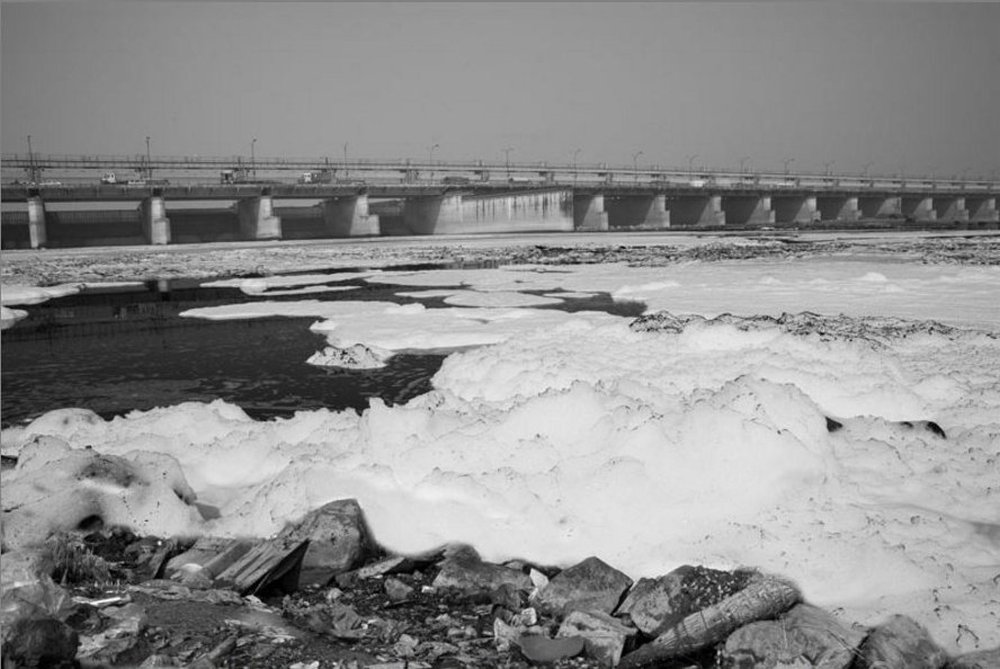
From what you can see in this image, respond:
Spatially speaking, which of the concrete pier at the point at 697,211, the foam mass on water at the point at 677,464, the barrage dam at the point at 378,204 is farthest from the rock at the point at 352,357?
the concrete pier at the point at 697,211

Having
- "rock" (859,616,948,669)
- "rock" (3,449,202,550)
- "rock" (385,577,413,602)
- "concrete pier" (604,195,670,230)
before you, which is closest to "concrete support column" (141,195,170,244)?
"concrete pier" (604,195,670,230)

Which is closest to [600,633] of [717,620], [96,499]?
[717,620]

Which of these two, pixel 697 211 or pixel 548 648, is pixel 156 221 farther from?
pixel 548 648

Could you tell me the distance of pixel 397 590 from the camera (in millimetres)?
4336

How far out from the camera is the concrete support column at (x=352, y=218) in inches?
2430

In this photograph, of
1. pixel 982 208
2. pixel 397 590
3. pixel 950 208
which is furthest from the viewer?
pixel 982 208

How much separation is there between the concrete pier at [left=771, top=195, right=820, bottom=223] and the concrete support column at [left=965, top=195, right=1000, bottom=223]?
2918 centimetres

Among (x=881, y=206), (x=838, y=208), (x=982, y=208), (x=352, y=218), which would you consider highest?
(x=352, y=218)

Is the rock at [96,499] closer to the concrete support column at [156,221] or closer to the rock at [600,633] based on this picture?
the rock at [600,633]

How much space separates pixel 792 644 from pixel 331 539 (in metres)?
2.54

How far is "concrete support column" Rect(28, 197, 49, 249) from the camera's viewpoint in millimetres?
47812

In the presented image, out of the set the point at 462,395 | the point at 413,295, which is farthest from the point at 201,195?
the point at 462,395

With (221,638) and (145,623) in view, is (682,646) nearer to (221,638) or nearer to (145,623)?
(221,638)

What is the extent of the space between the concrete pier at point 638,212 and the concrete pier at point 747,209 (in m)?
9.61
